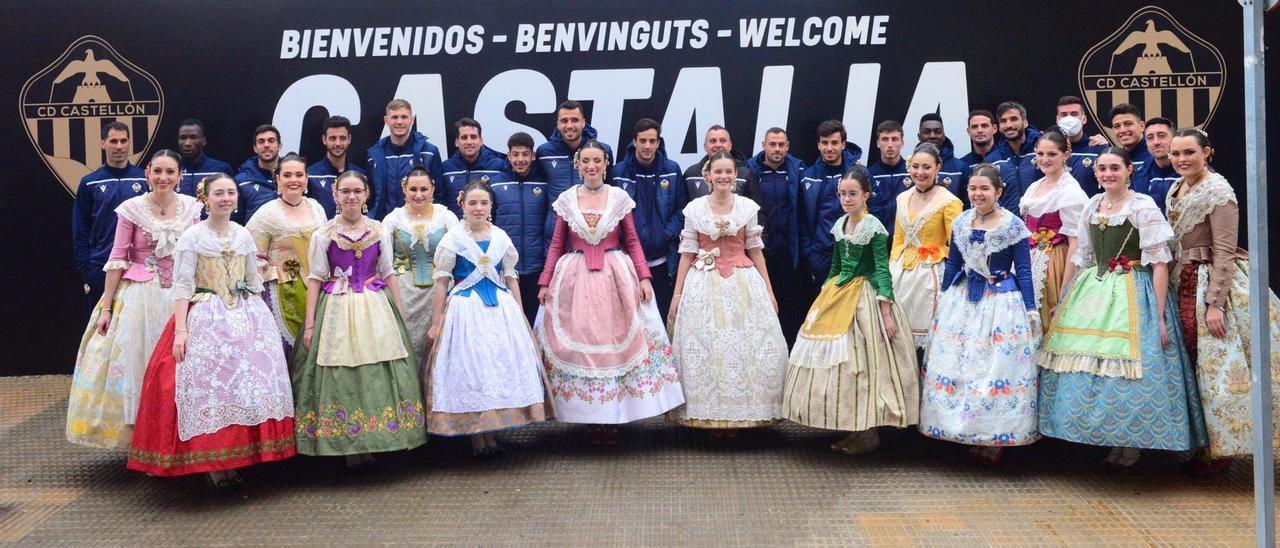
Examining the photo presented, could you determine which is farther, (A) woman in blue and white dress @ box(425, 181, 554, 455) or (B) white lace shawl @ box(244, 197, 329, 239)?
(B) white lace shawl @ box(244, 197, 329, 239)

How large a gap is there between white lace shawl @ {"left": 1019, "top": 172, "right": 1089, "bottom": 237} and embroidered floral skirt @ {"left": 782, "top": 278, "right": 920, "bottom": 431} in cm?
88

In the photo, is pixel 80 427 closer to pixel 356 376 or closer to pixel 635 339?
pixel 356 376

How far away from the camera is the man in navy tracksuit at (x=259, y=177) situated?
591 centimetres

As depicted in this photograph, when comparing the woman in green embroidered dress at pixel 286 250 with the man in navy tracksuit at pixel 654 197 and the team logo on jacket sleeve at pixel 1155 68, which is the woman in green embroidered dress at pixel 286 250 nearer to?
the man in navy tracksuit at pixel 654 197

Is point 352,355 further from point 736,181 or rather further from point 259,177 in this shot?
point 736,181

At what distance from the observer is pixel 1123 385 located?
4.24 metres

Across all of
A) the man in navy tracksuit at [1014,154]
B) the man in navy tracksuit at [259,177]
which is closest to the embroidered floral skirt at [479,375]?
the man in navy tracksuit at [259,177]

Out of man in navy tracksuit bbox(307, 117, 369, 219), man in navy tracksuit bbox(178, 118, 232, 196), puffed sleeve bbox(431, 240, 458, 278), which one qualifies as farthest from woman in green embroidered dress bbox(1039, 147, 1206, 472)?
man in navy tracksuit bbox(178, 118, 232, 196)

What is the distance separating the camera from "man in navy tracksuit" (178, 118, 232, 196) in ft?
20.1

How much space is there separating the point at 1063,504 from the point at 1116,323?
812mm

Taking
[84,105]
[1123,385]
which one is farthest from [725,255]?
[84,105]

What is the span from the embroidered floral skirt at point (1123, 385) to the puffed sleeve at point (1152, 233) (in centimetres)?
12

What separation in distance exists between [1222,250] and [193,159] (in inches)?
221

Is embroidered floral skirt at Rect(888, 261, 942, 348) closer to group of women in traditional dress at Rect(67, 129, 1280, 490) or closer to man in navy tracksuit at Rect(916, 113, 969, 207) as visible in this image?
group of women in traditional dress at Rect(67, 129, 1280, 490)
